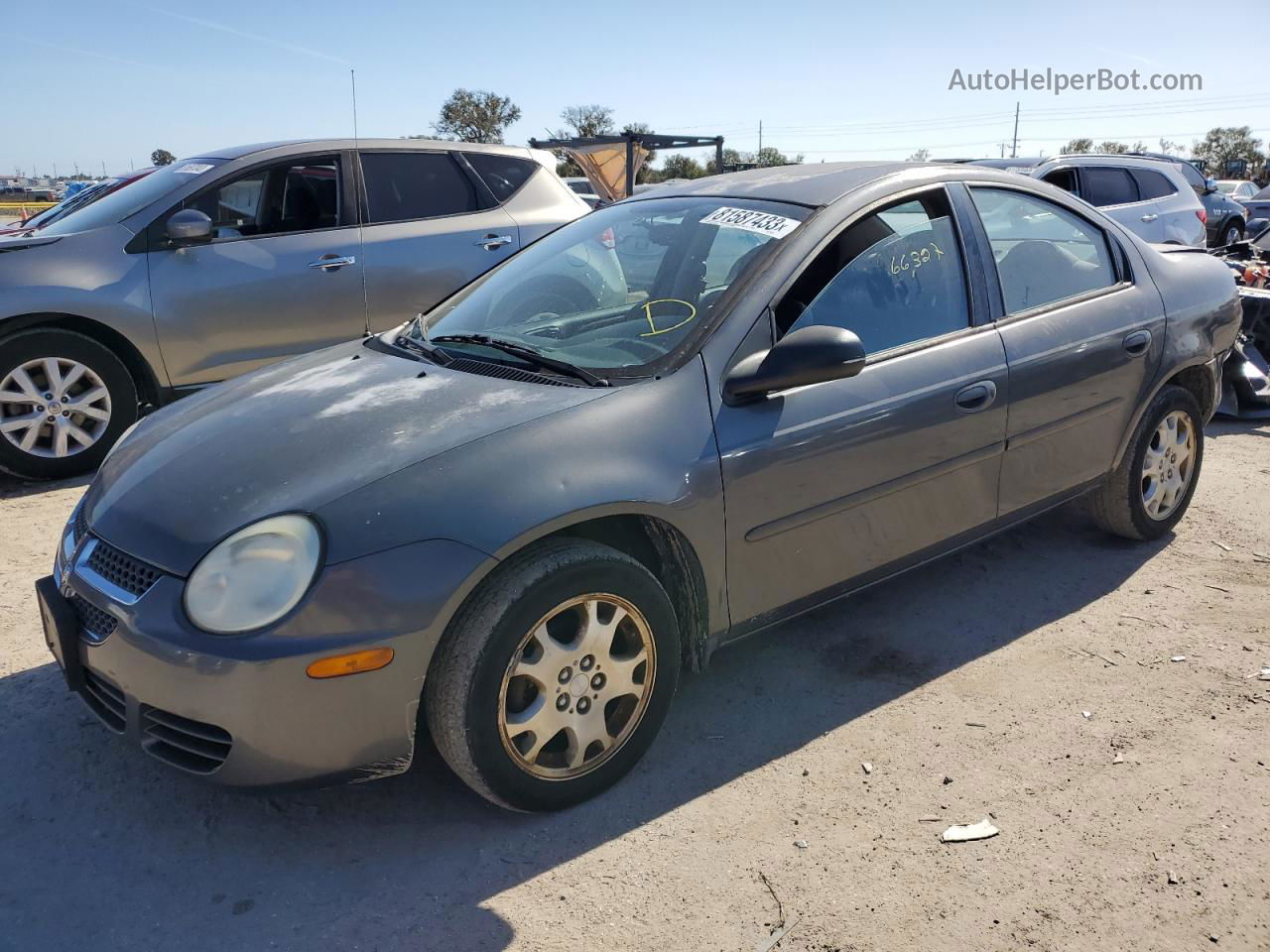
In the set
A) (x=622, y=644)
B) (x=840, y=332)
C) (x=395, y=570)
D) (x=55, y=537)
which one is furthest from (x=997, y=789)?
(x=55, y=537)

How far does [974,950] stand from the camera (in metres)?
2.18

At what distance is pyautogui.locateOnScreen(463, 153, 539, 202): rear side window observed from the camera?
6.66m

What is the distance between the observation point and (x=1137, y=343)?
3.93 meters

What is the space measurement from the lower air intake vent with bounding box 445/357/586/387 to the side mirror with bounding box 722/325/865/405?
17.5 inches

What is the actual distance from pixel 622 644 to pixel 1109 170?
10.1m

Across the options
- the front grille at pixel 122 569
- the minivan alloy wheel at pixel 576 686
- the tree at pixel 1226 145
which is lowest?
the minivan alloy wheel at pixel 576 686

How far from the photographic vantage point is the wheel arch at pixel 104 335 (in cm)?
521

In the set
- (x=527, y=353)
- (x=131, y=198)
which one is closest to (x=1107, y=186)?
(x=131, y=198)

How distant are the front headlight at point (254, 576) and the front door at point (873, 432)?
113 centimetres

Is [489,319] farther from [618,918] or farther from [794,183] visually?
[618,918]

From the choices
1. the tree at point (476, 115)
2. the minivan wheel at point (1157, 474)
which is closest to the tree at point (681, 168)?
the tree at point (476, 115)

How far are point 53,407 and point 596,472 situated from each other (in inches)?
157

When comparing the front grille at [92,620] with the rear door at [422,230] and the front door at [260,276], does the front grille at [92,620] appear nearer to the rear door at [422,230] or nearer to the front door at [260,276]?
the front door at [260,276]

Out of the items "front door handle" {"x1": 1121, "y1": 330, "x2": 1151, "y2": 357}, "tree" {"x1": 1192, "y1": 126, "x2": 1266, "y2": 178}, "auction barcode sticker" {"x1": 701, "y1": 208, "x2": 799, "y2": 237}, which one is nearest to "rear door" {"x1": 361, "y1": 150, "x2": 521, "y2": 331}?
"auction barcode sticker" {"x1": 701, "y1": 208, "x2": 799, "y2": 237}
